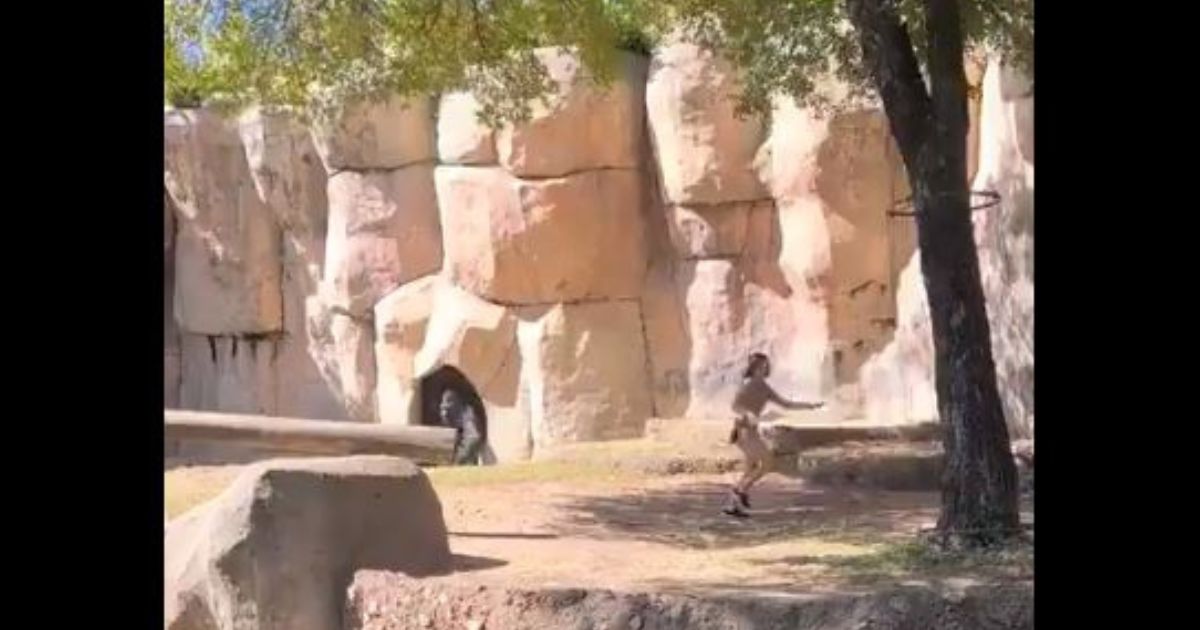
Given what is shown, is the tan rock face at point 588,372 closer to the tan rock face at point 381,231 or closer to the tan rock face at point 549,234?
the tan rock face at point 549,234

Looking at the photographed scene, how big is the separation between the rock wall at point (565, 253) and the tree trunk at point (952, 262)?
17.7ft

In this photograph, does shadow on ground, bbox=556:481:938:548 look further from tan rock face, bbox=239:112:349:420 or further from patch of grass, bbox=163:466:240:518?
tan rock face, bbox=239:112:349:420

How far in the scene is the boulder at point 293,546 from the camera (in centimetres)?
769

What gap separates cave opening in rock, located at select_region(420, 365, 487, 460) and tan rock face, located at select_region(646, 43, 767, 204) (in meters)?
4.13

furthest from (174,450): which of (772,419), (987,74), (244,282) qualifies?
(987,74)

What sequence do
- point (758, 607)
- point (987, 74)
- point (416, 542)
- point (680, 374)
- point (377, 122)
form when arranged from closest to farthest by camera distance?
point (758, 607), point (416, 542), point (987, 74), point (680, 374), point (377, 122)

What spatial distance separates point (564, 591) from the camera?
7.39 metres

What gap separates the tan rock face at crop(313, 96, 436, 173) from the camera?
1881 centimetres

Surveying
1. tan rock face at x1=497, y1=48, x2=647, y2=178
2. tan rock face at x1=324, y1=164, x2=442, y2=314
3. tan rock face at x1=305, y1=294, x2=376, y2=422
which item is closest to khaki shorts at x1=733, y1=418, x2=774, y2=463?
tan rock face at x1=497, y1=48, x2=647, y2=178

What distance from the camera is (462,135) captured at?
59.3ft

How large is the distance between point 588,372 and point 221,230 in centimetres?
631

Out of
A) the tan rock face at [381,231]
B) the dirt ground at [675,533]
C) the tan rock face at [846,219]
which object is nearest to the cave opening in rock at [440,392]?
the tan rock face at [381,231]

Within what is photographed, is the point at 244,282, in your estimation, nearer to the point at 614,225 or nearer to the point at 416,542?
the point at 614,225

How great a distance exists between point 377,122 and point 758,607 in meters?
13.0
